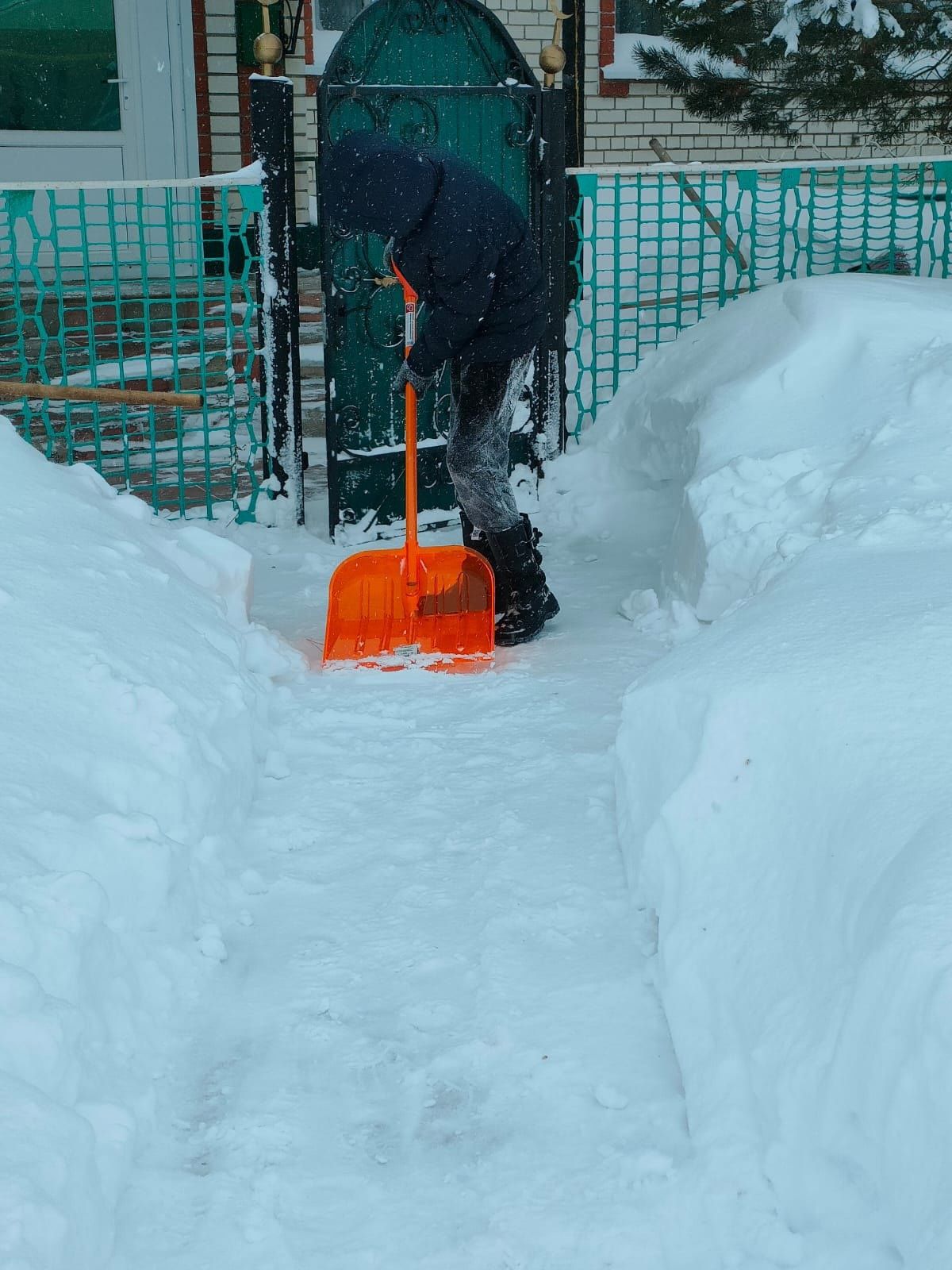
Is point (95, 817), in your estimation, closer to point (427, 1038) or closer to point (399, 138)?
point (427, 1038)

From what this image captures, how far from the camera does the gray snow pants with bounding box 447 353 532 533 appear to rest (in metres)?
4.09

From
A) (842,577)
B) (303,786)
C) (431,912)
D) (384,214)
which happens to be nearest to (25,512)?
(303,786)

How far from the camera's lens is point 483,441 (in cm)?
416

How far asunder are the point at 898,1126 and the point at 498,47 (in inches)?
175

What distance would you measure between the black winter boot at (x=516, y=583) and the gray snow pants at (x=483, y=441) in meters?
0.04

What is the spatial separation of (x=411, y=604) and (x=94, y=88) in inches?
271

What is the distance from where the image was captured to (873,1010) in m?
1.77

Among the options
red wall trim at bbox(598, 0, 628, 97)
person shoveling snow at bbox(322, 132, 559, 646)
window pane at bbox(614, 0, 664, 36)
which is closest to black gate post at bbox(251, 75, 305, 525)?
person shoveling snow at bbox(322, 132, 559, 646)

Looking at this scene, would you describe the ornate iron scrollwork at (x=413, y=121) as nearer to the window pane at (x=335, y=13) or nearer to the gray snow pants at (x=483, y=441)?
the gray snow pants at (x=483, y=441)

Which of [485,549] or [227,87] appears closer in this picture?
[485,549]

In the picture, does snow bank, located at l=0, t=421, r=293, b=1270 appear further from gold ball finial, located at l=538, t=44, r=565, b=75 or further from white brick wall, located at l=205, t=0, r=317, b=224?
white brick wall, located at l=205, t=0, r=317, b=224

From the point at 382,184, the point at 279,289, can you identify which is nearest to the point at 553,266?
the point at 279,289

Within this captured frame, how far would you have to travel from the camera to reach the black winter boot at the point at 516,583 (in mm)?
4195

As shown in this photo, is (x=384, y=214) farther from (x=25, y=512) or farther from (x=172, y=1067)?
(x=172, y=1067)
